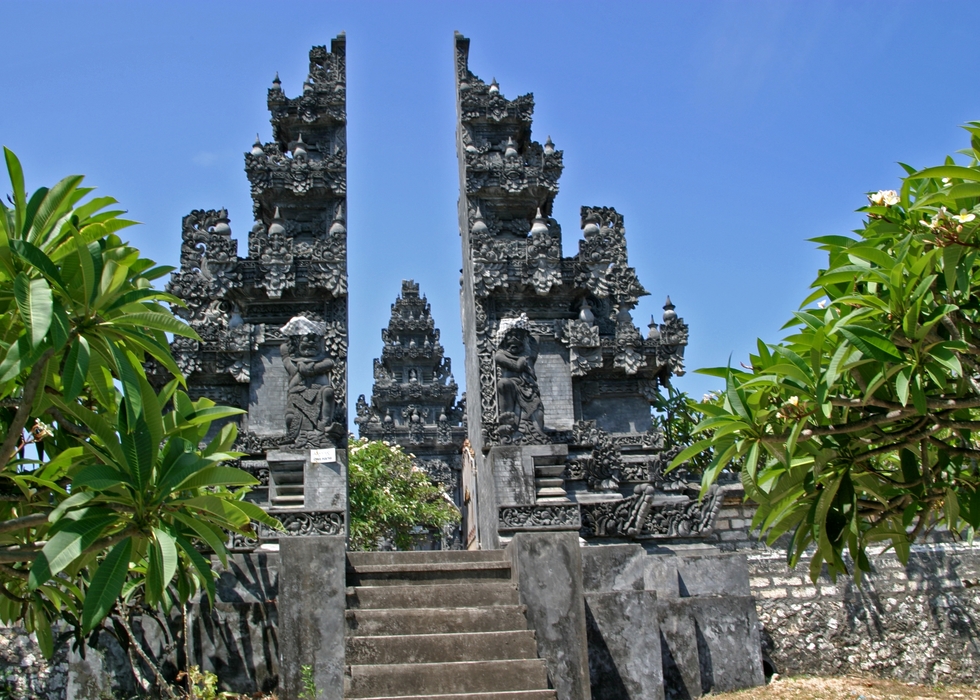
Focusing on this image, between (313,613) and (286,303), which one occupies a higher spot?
(286,303)

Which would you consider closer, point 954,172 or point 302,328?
point 954,172

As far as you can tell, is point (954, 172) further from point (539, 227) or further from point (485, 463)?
point (539, 227)

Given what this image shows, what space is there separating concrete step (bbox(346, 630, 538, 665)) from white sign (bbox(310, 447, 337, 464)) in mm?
4036

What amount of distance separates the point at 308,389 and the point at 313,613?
457 centimetres

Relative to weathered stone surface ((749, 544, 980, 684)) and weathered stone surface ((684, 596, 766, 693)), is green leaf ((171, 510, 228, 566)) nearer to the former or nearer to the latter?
weathered stone surface ((684, 596, 766, 693))

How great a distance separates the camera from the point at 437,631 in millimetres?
7387

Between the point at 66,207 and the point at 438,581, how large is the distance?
457 cm

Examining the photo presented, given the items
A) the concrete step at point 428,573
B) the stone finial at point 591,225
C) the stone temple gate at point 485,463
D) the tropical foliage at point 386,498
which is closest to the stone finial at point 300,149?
the stone temple gate at point 485,463

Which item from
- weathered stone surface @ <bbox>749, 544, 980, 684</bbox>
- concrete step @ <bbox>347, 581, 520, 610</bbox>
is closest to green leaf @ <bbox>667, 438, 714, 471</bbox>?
concrete step @ <bbox>347, 581, 520, 610</bbox>

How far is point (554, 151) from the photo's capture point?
592 inches

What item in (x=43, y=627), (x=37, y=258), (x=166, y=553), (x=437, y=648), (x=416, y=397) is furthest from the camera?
(x=416, y=397)

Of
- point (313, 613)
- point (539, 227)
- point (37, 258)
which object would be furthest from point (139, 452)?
point (539, 227)

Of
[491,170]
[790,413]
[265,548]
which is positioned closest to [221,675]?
[265,548]

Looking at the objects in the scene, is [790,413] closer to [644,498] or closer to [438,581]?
[438,581]
